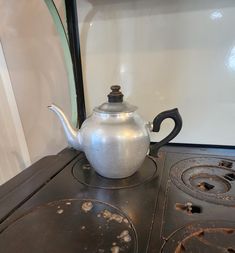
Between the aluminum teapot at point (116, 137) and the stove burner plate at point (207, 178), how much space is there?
0.13 meters

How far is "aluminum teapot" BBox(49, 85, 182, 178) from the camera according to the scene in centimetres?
57

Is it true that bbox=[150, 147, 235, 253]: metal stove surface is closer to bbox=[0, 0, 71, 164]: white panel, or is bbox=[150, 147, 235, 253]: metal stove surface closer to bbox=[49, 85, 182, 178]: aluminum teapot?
bbox=[49, 85, 182, 178]: aluminum teapot

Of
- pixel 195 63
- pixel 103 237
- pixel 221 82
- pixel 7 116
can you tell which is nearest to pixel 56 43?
pixel 7 116

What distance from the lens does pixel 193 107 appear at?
32.3 inches

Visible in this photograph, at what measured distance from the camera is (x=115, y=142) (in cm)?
56

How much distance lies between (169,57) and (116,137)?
41 centimetres

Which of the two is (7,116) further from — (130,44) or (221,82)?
(221,82)

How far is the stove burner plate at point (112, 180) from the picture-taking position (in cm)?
60

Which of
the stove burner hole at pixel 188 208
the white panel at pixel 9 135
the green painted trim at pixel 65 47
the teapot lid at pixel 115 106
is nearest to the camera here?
the stove burner hole at pixel 188 208

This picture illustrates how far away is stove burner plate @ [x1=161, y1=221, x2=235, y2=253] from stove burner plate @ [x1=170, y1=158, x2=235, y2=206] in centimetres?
9

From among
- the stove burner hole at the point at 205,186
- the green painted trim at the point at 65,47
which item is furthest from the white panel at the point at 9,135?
the stove burner hole at the point at 205,186

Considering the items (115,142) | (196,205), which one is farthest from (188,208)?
(115,142)

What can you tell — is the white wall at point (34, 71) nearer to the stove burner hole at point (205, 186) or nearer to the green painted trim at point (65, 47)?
the green painted trim at point (65, 47)

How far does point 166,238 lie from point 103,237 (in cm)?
12
